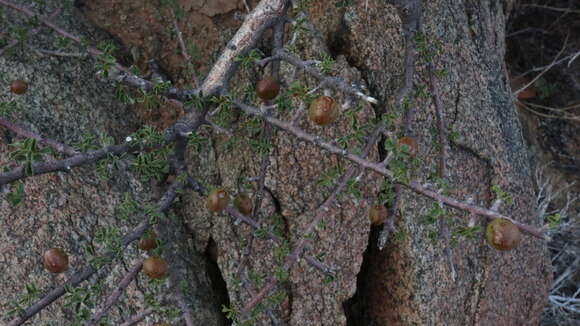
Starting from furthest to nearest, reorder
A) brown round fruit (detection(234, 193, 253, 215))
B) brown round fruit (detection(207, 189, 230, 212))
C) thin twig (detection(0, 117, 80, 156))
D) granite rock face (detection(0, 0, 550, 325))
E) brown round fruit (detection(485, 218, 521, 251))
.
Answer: granite rock face (detection(0, 0, 550, 325)) → brown round fruit (detection(234, 193, 253, 215)) → brown round fruit (detection(207, 189, 230, 212)) → thin twig (detection(0, 117, 80, 156)) → brown round fruit (detection(485, 218, 521, 251))

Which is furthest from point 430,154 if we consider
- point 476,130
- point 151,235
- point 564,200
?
point 564,200

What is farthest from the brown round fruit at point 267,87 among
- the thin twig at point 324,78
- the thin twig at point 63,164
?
the thin twig at point 63,164

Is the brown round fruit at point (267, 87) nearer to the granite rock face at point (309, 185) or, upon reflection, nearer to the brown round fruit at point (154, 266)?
the granite rock face at point (309, 185)

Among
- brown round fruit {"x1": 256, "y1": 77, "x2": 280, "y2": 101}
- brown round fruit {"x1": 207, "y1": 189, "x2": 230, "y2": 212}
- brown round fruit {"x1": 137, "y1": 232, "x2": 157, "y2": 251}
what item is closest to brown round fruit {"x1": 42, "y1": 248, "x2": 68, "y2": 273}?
brown round fruit {"x1": 137, "y1": 232, "x2": 157, "y2": 251}

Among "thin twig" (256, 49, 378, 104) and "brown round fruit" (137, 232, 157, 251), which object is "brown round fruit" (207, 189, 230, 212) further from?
"thin twig" (256, 49, 378, 104)

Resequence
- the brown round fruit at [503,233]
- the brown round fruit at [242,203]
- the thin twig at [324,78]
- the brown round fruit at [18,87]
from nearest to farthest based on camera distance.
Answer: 1. the brown round fruit at [503,233]
2. the thin twig at [324,78]
3. the brown round fruit at [242,203]
4. the brown round fruit at [18,87]
